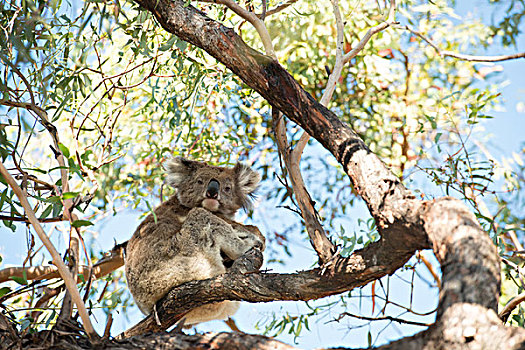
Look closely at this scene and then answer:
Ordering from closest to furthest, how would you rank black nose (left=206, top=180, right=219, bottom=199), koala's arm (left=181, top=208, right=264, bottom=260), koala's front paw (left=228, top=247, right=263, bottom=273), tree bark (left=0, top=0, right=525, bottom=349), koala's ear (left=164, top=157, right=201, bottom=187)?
tree bark (left=0, top=0, right=525, bottom=349), koala's front paw (left=228, top=247, right=263, bottom=273), koala's arm (left=181, top=208, right=264, bottom=260), black nose (left=206, top=180, right=219, bottom=199), koala's ear (left=164, top=157, right=201, bottom=187)

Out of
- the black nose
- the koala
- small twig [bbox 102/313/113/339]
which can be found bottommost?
small twig [bbox 102/313/113/339]

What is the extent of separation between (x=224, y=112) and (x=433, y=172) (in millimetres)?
2887

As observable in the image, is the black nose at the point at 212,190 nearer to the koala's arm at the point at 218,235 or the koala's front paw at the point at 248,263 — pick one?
the koala's arm at the point at 218,235

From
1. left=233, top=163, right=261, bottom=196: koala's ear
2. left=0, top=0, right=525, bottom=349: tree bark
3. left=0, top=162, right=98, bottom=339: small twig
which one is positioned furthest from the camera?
left=233, top=163, right=261, bottom=196: koala's ear

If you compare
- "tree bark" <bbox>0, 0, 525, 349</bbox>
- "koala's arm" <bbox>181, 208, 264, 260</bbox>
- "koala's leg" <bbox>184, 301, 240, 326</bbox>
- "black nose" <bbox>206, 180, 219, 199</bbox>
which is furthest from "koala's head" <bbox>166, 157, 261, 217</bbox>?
"tree bark" <bbox>0, 0, 525, 349</bbox>

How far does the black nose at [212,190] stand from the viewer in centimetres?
413

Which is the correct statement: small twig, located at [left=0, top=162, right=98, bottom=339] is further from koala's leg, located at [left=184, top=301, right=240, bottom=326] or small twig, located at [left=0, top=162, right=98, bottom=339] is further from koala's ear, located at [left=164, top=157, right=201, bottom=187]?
koala's ear, located at [left=164, top=157, right=201, bottom=187]

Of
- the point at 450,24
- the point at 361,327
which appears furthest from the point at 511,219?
the point at 450,24

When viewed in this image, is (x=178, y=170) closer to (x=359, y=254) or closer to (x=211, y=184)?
(x=211, y=184)

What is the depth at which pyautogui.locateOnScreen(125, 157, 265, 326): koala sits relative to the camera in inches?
141

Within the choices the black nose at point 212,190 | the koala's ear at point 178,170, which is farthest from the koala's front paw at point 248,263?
the koala's ear at point 178,170

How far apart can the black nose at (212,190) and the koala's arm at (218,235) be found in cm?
31

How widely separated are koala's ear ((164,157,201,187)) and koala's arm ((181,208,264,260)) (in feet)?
1.78

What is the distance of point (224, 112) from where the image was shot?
6129 millimetres
